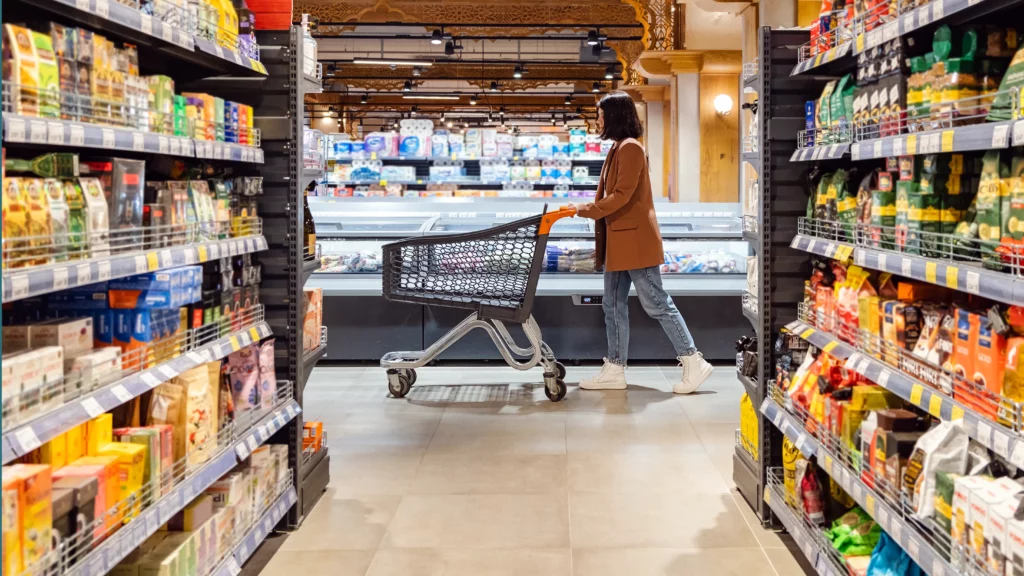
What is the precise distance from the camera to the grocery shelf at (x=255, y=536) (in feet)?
8.82

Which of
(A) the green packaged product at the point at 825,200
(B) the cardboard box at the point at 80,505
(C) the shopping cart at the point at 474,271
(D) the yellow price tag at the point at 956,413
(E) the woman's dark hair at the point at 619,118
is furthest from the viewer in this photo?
(E) the woman's dark hair at the point at 619,118

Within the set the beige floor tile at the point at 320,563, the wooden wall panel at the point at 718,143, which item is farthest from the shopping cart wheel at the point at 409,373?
the wooden wall panel at the point at 718,143

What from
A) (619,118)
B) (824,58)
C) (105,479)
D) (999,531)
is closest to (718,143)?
(619,118)

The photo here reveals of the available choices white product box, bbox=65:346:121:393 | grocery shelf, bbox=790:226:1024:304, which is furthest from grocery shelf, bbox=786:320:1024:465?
white product box, bbox=65:346:121:393

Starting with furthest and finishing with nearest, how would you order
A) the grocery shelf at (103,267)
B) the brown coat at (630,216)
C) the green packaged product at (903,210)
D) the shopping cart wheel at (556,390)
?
the shopping cart wheel at (556,390), the brown coat at (630,216), the green packaged product at (903,210), the grocery shelf at (103,267)

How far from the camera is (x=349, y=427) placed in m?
4.96

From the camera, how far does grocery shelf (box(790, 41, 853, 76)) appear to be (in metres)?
2.79

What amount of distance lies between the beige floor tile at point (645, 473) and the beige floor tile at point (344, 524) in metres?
0.83

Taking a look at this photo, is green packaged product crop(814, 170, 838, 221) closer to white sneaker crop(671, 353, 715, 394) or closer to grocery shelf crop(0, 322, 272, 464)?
grocery shelf crop(0, 322, 272, 464)

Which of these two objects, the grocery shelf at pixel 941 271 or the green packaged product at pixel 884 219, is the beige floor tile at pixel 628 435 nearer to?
the grocery shelf at pixel 941 271

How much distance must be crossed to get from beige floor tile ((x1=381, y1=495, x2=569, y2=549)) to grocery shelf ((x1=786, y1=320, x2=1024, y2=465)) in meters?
1.17

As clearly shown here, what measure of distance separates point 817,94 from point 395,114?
24.9m

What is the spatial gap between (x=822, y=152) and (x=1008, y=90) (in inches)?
38.4

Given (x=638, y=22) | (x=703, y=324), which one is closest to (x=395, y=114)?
(x=638, y=22)
